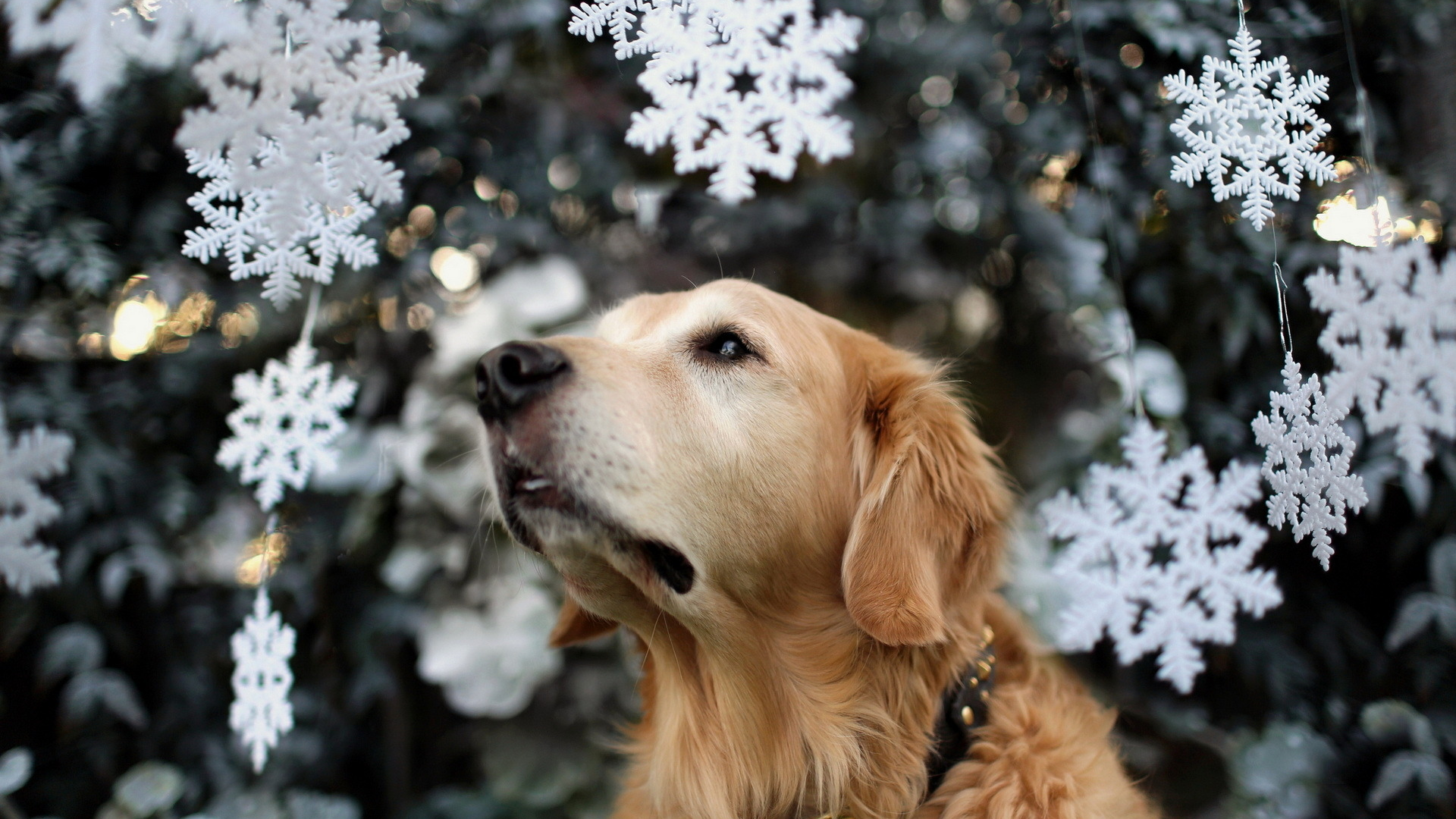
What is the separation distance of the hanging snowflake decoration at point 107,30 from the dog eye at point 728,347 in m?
0.92

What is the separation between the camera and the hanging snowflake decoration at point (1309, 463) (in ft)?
3.39

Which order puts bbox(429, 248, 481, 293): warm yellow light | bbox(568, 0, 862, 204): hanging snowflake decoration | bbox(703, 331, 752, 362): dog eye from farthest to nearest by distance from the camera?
1. bbox(429, 248, 481, 293): warm yellow light
2. bbox(703, 331, 752, 362): dog eye
3. bbox(568, 0, 862, 204): hanging snowflake decoration

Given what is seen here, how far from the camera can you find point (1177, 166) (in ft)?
3.44

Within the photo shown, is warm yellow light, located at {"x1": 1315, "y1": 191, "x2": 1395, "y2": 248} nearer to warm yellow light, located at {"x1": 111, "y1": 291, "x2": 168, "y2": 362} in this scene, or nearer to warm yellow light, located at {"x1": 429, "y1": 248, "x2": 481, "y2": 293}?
warm yellow light, located at {"x1": 429, "y1": 248, "x2": 481, "y2": 293}

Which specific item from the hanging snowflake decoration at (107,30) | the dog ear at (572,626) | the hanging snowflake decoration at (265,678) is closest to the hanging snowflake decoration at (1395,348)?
the dog ear at (572,626)

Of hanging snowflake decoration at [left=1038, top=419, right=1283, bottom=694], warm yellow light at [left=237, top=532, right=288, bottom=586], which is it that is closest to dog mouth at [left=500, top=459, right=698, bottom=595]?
hanging snowflake decoration at [left=1038, top=419, right=1283, bottom=694]

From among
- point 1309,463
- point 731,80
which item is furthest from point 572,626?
point 1309,463

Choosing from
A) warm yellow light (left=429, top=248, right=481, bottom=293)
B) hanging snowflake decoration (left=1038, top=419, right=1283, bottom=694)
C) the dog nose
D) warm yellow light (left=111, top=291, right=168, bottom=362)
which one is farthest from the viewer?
warm yellow light (left=429, top=248, right=481, bottom=293)

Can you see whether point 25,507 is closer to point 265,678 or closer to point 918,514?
point 265,678

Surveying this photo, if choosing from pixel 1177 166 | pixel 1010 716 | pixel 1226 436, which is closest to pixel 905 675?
pixel 1010 716

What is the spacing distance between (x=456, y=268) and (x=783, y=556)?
1.36m

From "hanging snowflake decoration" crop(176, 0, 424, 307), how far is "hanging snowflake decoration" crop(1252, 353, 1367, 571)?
131cm

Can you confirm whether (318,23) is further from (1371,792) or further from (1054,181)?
(1371,792)

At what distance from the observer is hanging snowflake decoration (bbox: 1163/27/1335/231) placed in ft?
3.38
